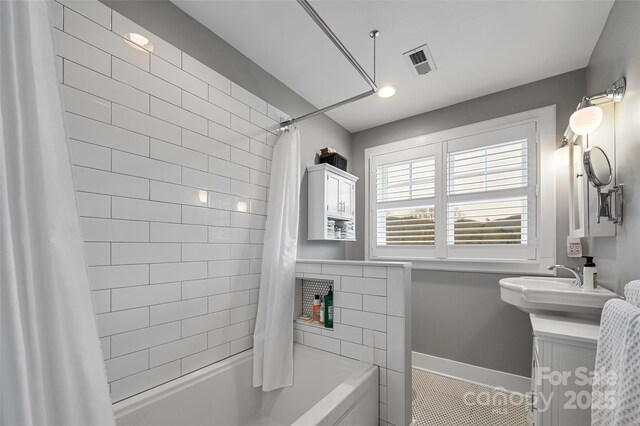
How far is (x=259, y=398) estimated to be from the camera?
1757 millimetres

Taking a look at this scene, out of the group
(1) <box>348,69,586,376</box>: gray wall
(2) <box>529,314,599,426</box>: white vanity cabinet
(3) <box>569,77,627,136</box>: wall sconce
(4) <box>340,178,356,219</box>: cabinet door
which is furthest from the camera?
(4) <box>340,178,356,219</box>: cabinet door

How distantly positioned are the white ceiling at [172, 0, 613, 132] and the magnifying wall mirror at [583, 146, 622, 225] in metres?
0.82

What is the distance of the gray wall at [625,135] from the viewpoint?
121 centimetres

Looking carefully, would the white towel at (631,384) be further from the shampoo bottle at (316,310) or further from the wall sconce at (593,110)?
the shampoo bottle at (316,310)

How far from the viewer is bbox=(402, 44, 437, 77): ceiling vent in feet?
6.08

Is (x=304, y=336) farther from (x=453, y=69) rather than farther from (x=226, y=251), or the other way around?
(x=453, y=69)

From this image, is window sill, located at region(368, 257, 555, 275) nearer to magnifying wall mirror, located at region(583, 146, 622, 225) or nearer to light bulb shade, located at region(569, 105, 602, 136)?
magnifying wall mirror, located at region(583, 146, 622, 225)

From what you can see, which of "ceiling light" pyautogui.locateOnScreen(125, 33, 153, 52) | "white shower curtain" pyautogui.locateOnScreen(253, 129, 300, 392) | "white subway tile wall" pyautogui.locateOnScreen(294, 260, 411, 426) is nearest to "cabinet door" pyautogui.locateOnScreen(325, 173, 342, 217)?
"white shower curtain" pyautogui.locateOnScreen(253, 129, 300, 392)

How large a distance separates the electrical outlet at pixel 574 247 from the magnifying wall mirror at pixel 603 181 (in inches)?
23.6

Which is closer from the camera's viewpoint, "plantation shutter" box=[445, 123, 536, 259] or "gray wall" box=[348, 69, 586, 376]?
"gray wall" box=[348, 69, 586, 376]

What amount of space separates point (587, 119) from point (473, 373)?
209 cm

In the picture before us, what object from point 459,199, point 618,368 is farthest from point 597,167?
point 618,368

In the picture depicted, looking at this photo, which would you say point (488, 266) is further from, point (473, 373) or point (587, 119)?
point (587, 119)

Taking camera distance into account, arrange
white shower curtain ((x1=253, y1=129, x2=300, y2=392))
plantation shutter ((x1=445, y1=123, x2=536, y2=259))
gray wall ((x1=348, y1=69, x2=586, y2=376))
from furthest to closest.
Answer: plantation shutter ((x1=445, y1=123, x2=536, y2=259)) → gray wall ((x1=348, y1=69, x2=586, y2=376)) → white shower curtain ((x1=253, y1=129, x2=300, y2=392))
